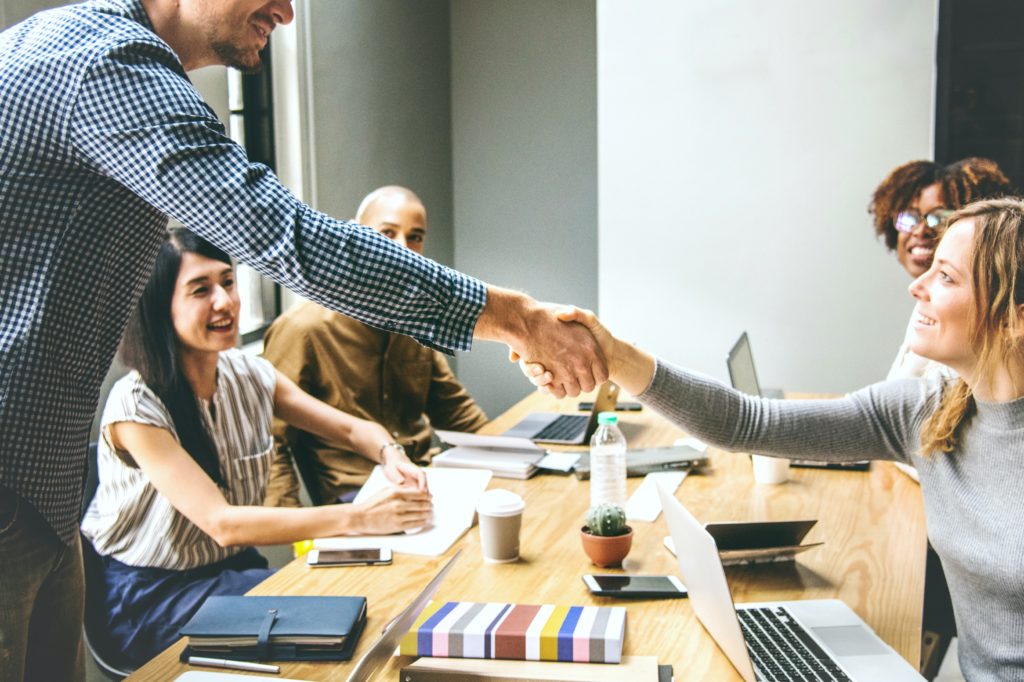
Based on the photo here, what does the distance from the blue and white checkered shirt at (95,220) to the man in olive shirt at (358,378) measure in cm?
132

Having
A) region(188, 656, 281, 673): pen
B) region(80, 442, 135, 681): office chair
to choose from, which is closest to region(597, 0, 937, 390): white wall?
region(80, 442, 135, 681): office chair

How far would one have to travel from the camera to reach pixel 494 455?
234cm

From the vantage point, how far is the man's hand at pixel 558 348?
1.60m

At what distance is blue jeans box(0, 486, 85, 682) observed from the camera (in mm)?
1256

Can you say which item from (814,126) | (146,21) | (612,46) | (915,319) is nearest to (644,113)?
(612,46)

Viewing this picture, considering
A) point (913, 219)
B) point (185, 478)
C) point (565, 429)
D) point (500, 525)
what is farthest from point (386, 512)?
point (913, 219)

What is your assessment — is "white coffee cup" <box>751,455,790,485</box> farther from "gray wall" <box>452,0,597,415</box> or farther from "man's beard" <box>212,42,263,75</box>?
"gray wall" <box>452,0,597,415</box>

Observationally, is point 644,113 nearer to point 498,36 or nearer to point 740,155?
point 740,155

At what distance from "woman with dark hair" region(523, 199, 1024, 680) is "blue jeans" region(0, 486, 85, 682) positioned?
805 millimetres

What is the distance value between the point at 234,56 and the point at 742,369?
1.66 m

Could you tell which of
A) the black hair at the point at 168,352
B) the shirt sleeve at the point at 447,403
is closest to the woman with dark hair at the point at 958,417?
the black hair at the point at 168,352

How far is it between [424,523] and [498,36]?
3571 mm

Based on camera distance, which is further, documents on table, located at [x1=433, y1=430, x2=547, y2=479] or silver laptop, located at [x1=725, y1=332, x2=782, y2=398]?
silver laptop, located at [x1=725, y1=332, x2=782, y2=398]

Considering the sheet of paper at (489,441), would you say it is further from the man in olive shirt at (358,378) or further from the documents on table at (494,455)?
the man in olive shirt at (358,378)
